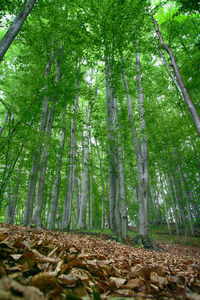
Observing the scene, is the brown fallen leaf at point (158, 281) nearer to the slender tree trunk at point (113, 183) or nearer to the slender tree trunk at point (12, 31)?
the slender tree trunk at point (12, 31)

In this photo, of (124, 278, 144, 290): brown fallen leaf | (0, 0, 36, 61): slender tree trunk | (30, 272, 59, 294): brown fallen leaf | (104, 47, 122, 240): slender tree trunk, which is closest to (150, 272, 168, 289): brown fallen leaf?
(124, 278, 144, 290): brown fallen leaf

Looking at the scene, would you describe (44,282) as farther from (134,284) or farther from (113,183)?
(113,183)

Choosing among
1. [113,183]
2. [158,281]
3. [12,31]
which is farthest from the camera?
[113,183]

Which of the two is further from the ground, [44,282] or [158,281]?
[44,282]

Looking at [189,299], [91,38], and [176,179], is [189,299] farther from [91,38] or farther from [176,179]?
[176,179]

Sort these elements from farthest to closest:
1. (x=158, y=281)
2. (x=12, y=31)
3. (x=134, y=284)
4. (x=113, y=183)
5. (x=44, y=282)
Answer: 1. (x=113, y=183)
2. (x=12, y=31)
3. (x=158, y=281)
4. (x=134, y=284)
5. (x=44, y=282)

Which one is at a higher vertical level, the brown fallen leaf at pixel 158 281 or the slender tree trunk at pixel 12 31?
the slender tree trunk at pixel 12 31

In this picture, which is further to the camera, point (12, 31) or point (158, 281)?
point (12, 31)

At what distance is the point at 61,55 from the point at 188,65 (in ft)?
18.9

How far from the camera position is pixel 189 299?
937 millimetres

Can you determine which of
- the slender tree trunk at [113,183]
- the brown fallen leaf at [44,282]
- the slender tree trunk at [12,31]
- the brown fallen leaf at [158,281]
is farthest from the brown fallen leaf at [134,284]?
the slender tree trunk at [113,183]

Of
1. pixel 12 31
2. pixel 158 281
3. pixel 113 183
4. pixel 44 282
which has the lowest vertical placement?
pixel 158 281

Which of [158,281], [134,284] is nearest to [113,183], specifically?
[158,281]

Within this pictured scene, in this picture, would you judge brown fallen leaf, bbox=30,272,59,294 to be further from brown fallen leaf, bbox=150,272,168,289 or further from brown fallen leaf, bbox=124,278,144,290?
brown fallen leaf, bbox=150,272,168,289
